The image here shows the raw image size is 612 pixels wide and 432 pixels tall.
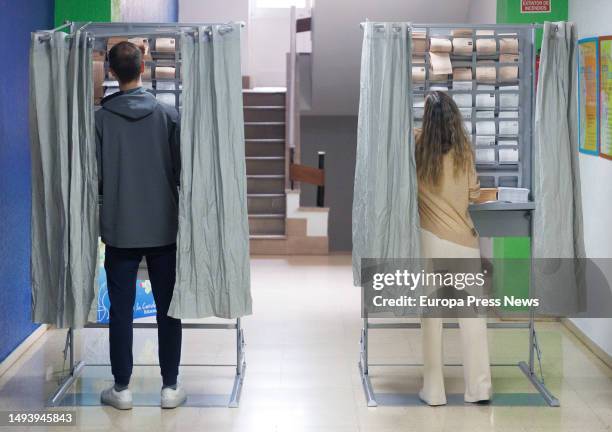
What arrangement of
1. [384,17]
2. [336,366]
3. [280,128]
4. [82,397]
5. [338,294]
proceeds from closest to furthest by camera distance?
[82,397]
[336,366]
[338,294]
[384,17]
[280,128]

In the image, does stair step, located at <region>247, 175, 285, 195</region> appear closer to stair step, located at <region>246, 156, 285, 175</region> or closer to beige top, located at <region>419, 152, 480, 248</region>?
stair step, located at <region>246, 156, 285, 175</region>

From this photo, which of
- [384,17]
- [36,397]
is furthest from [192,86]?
[384,17]

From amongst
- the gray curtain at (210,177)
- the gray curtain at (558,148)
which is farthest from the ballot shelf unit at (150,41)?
the gray curtain at (558,148)

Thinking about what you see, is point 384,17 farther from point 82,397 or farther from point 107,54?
point 82,397

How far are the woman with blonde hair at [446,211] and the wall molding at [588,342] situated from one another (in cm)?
115

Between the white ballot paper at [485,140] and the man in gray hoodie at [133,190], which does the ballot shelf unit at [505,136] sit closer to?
the white ballot paper at [485,140]

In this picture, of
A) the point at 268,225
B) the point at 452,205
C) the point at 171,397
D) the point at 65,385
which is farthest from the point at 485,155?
the point at 268,225

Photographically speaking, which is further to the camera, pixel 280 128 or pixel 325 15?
pixel 280 128

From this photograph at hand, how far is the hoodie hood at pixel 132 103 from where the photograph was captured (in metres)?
4.50

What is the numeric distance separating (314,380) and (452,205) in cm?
127

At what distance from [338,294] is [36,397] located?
335 cm

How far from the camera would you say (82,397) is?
4871 millimetres

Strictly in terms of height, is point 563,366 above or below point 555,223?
below

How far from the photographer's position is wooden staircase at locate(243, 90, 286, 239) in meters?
10.3
